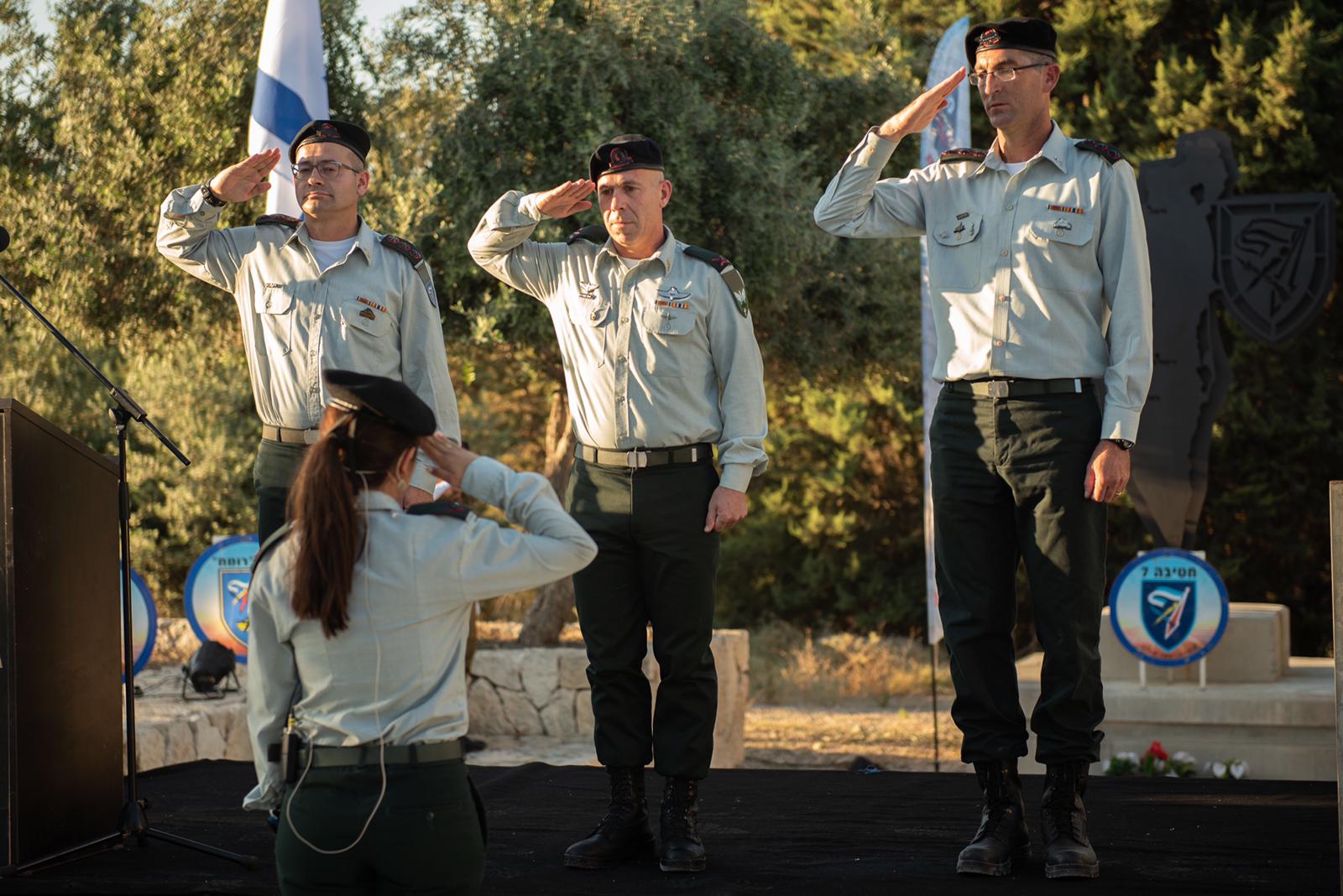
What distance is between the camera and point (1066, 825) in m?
3.22

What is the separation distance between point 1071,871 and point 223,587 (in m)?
4.78

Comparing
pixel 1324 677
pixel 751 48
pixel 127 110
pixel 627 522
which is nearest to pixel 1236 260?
pixel 1324 677

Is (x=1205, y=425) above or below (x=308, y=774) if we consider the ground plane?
above

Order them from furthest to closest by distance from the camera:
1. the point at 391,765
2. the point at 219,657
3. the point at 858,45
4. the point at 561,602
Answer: the point at 858,45, the point at 561,602, the point at 219,657, the point at 391,765

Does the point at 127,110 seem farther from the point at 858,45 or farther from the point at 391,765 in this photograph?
the point at 391,765

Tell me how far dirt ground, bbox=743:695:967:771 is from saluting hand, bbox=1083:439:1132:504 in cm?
621

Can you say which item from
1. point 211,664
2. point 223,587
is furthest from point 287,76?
point 211,664

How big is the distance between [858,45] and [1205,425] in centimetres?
518

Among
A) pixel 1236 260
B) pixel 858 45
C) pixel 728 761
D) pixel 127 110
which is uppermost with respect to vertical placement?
pixel 858 45

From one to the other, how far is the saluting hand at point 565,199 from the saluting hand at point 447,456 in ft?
4.03

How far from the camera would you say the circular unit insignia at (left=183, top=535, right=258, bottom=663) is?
6840 millimetres

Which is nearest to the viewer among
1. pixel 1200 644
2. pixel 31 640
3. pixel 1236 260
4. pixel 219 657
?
pixel 31 640

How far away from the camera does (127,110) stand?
331 inches

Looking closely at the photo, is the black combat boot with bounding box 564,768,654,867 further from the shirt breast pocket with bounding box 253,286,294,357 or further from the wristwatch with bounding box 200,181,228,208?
the wristwatch with bounding box 200,181,228,208
